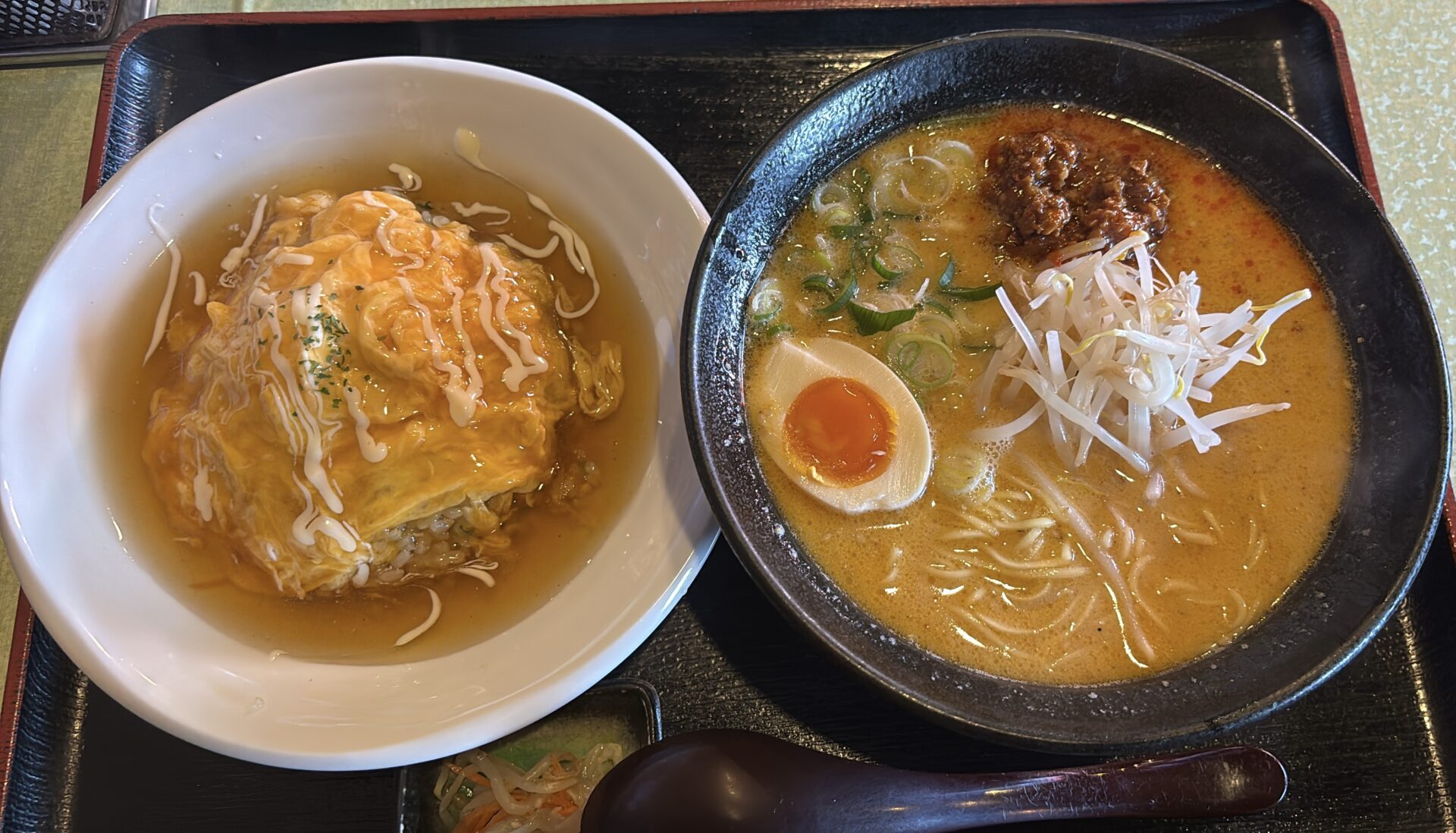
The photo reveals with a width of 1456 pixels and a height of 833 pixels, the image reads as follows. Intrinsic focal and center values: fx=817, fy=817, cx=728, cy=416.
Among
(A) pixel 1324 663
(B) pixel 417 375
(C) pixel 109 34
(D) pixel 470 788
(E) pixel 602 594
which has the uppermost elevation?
(C) pixel 109 34

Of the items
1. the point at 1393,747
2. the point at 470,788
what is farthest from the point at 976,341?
the point at 470,788

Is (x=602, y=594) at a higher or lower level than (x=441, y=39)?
lower

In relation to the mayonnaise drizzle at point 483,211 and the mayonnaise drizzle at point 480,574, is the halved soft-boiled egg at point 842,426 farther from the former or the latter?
the mayonnaise drizzle at point 483,211

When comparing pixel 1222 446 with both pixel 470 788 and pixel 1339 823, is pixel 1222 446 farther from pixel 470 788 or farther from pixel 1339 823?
pixel 470 788

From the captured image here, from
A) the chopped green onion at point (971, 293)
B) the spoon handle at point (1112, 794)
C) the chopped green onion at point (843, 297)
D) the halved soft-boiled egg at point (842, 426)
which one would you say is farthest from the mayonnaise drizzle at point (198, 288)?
the spoon handle at point (1112, 794)

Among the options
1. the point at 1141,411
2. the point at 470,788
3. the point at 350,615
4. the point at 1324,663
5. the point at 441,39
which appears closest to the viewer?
the point at 1324,663

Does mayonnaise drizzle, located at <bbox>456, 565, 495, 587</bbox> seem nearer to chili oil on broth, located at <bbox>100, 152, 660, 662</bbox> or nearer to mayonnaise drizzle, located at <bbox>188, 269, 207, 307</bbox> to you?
chili oil on broth, located at <bbox>100, 152, 660, 662</bbox>

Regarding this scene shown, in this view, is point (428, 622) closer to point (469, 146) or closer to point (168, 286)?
point (168, 286)
